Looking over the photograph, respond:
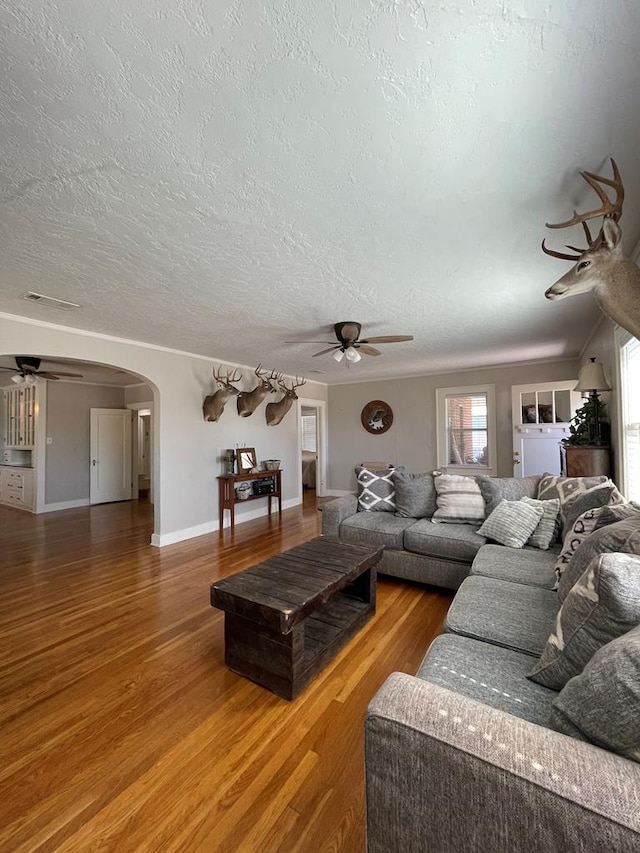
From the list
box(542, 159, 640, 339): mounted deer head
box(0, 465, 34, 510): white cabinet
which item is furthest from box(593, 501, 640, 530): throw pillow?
box(0, 465, 34, 510): white cabinet

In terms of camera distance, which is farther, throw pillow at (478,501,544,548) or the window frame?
the window frame

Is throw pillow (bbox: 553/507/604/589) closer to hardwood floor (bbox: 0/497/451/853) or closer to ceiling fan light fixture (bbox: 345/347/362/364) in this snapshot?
hardwood floor (bbox: 0/497/451/853)

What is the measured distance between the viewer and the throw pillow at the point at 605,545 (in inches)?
54.9

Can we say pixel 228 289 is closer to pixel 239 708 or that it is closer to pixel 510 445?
pixel 239 708

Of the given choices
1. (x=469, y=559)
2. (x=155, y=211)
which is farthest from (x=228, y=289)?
(x=469, y=559)

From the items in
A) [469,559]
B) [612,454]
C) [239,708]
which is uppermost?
[612,454]

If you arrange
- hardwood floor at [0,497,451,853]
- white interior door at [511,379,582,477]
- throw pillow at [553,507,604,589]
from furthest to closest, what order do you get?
white interior door at [511,379,582,477], throw pillow at [553,507,604,589], hardwood floor at [0,497,451,853]

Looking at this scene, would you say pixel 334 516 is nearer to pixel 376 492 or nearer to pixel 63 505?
pixel 376 492

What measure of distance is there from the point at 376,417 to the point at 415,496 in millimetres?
3845

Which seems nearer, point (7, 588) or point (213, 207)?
point (213, 207)

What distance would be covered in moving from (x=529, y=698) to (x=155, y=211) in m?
2.56

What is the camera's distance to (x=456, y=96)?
119 centimetres

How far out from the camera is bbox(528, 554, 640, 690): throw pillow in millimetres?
1024

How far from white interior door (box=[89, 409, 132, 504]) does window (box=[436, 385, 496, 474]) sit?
6502 millimetres
